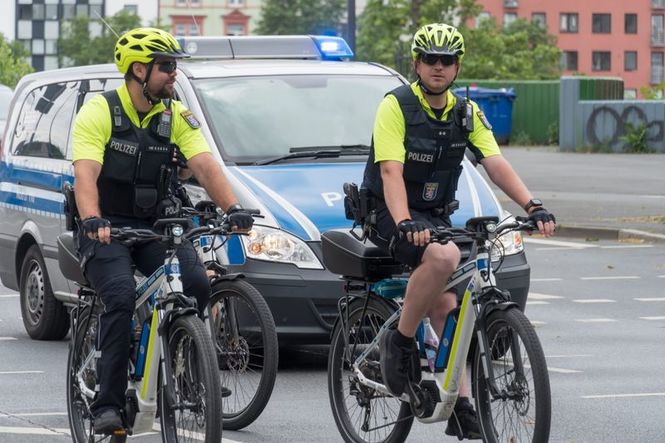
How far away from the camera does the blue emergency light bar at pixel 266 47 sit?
12.7 meters

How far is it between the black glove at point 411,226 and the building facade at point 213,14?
145430 mm

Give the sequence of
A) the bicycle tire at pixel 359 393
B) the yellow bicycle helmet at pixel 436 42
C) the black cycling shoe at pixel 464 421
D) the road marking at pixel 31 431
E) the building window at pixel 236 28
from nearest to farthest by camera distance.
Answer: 1. the black cycling shoe at pixel 464 421
2. the yellow bicycle helmet at pixel 436 42
3. the bicycle tire at pixel 359 393
4. the road marking at pixel 31 431
5. the building window at pixel 236 28

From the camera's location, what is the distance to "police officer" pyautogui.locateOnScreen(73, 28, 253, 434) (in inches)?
281

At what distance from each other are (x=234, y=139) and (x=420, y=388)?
4.12m

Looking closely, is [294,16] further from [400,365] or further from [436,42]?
[400,365]

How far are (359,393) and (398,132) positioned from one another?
1.21 m

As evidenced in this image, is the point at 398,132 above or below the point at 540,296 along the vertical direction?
above

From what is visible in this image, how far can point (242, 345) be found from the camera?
8.15 m

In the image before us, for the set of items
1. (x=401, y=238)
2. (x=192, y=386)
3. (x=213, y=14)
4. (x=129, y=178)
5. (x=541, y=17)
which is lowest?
(x=192, y=386)

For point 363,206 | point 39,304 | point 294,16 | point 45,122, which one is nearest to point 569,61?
point 294,16

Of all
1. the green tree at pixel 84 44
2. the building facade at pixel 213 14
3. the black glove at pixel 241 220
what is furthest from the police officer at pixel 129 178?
the building facade at pixel 213 14

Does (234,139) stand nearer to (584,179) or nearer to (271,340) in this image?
(271,340)

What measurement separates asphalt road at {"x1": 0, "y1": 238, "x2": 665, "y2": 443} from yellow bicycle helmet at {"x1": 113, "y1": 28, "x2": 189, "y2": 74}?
1.80 m

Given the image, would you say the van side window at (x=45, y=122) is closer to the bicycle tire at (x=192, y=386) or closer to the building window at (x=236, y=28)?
the bicycle tire at (x=192, y=386)
